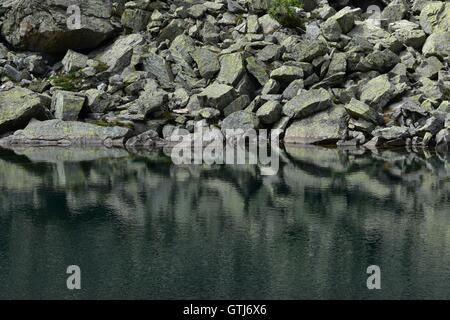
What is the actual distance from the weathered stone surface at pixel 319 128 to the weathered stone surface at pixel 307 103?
2.70ft

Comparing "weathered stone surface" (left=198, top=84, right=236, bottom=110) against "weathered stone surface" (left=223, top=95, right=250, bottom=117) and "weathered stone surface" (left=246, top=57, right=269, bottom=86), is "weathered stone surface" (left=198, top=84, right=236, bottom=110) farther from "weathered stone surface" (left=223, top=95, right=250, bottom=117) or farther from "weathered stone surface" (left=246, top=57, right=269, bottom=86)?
"weathered stone surface" (left=246, top=57, right=269, bottom=86)

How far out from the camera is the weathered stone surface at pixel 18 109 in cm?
7738

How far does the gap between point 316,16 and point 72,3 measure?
3875 cm

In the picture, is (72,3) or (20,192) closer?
(20,192)

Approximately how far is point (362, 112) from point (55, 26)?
4887cm

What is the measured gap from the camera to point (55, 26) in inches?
3691

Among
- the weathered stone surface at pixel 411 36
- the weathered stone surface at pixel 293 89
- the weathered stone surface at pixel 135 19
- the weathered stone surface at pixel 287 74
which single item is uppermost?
the weathered stone surface at pixel 135 19

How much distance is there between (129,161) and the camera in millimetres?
67062

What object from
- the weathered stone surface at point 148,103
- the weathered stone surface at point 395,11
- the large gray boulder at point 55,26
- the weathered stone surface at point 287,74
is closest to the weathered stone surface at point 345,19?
the weathered stone surface at point 395,11

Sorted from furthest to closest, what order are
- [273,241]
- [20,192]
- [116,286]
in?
1. [20,192]
2. [273,241]
3. [116,286]

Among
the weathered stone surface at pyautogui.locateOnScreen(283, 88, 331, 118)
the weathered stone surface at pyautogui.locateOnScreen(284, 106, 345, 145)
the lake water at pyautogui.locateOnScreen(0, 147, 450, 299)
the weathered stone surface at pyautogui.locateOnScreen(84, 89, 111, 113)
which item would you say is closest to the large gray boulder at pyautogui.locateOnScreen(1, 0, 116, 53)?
the weathered stone surface at pyautogui.locateOnScreen(84, 89, 111, 113)

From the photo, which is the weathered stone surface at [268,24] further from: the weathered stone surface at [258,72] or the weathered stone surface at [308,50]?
the weathered stone surface at [258,72]

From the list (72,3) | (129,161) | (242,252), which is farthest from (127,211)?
(72,3)
